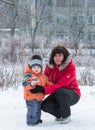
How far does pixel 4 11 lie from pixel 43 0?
790 inches

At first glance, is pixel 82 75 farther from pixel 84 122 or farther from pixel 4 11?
pixel 4 11

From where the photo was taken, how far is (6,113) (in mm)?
5574

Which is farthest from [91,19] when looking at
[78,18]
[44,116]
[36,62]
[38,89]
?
[38,89]

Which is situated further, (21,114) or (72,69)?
(21,114)

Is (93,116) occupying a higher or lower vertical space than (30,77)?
lower

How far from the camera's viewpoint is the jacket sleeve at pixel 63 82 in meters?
4.86

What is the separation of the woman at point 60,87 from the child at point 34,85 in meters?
0.08

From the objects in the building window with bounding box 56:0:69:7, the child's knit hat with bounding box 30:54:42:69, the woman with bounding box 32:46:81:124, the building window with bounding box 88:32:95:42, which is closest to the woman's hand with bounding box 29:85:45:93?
the woman with bounding box 32:46:81:124

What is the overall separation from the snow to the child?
0.12m

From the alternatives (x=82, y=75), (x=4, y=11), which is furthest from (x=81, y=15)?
(x=82, y=75)

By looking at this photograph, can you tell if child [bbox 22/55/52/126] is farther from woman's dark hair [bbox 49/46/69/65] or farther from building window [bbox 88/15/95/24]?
building window [bbox 88/15/95/24]

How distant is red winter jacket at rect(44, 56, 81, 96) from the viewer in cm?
488

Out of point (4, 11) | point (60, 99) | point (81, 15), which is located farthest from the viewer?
point (81, 15)

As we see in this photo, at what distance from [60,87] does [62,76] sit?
14 cm
